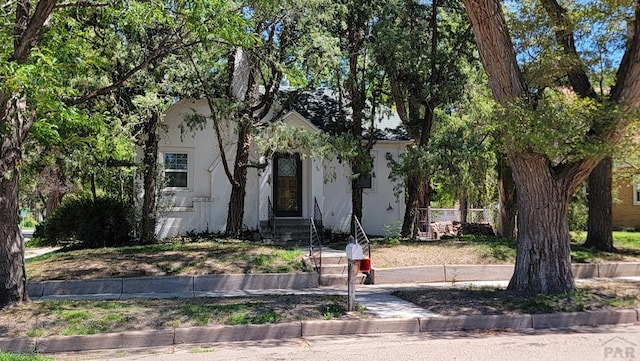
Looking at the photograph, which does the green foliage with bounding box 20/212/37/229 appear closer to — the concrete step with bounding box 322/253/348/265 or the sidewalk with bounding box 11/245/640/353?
the sidewalk with bounding box 11/245/640/353

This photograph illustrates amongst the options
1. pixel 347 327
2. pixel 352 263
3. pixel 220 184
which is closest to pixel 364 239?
pixel 352 263

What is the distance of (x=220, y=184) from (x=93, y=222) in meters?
4.37

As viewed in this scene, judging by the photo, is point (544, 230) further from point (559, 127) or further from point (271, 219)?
point (271, 219)

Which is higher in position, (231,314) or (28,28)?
(28,28)

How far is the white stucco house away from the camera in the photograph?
18.5 meters

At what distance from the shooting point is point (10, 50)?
29.1 feet

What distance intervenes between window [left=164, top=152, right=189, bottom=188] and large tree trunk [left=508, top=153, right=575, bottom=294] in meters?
12.3

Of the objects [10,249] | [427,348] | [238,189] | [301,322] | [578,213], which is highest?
[238,189]

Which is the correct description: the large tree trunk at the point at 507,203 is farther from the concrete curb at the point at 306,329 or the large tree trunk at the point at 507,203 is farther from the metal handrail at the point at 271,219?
the concrete curb at the point at 306,329

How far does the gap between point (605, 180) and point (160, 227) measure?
1382 centimetres

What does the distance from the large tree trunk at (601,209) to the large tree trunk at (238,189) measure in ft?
33.8

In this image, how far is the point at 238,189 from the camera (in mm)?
17250

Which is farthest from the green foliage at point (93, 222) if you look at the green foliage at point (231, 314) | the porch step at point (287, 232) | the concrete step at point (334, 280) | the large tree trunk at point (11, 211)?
the green foliage at point (231, 314)

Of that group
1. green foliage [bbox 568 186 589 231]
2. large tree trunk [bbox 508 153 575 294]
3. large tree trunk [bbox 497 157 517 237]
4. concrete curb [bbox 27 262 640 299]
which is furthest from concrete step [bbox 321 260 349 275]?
green foliage [bbox 568 186 589 231]
